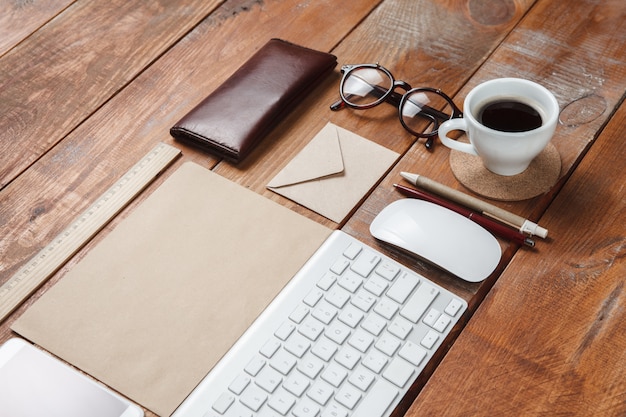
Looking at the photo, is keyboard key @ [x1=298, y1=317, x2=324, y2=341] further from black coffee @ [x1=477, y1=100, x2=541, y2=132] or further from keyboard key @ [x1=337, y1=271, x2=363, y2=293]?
black coffee @ [x1=477, y1=100, x2=541, y2=132]

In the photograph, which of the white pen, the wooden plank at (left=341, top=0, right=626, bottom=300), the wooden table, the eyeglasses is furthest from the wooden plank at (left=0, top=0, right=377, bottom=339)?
the white pen

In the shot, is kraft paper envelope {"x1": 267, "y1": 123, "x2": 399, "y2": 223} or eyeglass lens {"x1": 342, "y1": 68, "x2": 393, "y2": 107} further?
eyeglass lens {"x1": 342, "y1": 68, "x2": 393, "y2": 107}

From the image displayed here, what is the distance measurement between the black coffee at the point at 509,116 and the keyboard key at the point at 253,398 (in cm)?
45

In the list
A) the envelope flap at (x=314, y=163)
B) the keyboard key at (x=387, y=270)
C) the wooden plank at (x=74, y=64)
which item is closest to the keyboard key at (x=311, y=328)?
the keyboard key at (x=387, y=270)

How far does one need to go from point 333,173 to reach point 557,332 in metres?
0.36

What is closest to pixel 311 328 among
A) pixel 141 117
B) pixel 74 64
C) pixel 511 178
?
pixel 511 178

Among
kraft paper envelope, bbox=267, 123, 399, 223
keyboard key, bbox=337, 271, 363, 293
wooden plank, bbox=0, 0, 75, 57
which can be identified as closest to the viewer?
keyboard key, bbox=337, 271, 363, 293

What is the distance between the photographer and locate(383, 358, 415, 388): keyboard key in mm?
776

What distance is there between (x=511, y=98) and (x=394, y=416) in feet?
1.46

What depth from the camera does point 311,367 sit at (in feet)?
2.60

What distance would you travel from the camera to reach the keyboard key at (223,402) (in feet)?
2.52

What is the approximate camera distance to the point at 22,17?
1.28 metres

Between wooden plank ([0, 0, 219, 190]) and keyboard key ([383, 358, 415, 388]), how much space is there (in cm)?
62

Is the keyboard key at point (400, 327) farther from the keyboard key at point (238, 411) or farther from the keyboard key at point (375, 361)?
the keyboard key at point (238, 411)
